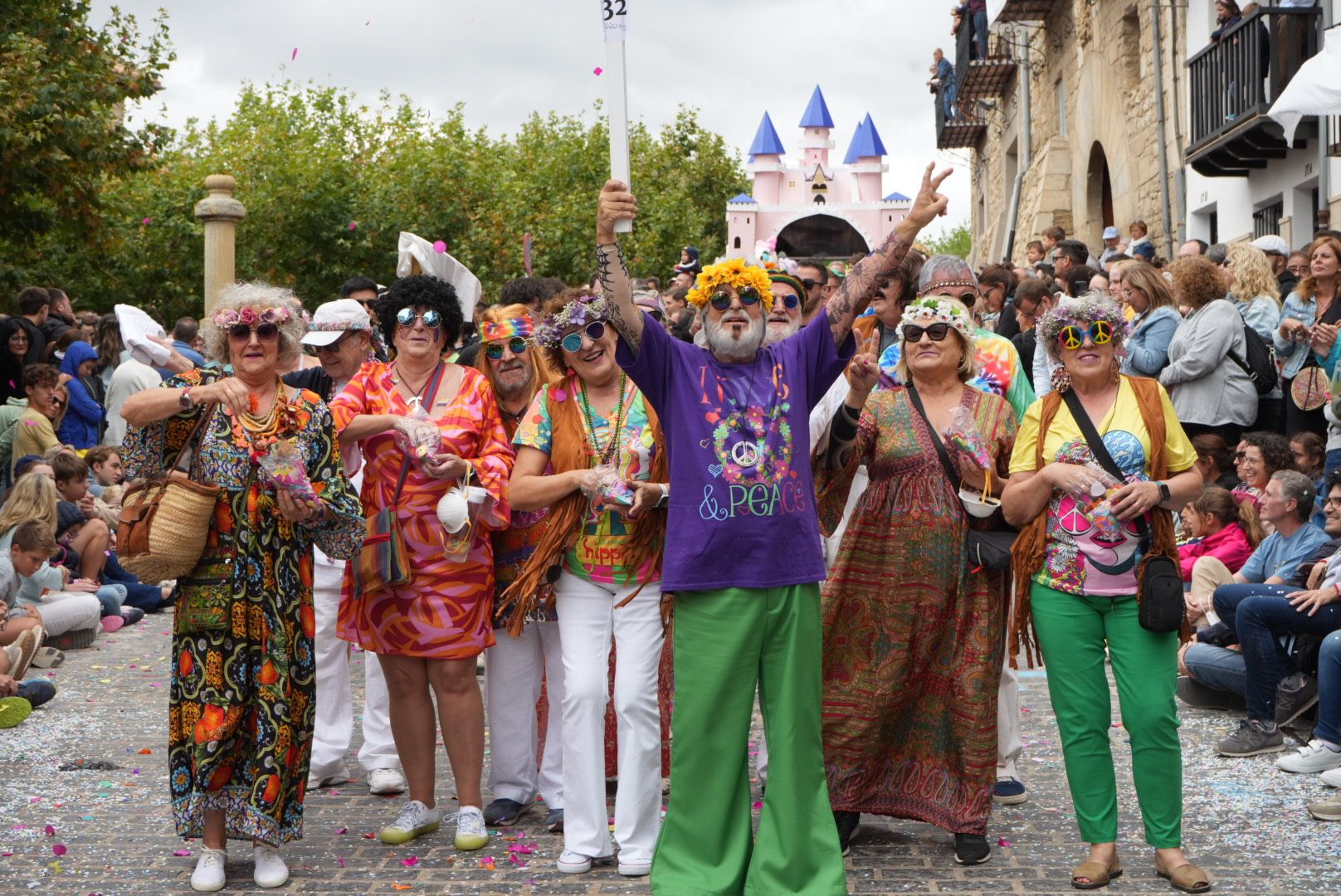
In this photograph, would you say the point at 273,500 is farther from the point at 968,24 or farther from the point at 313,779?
the point at 968,24

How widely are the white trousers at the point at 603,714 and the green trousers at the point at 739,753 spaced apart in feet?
1.55

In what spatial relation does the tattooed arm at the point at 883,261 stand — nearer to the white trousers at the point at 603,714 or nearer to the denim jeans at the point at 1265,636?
the white trousers at the point at 603,714

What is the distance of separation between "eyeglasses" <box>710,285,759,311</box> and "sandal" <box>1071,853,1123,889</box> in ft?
7.33

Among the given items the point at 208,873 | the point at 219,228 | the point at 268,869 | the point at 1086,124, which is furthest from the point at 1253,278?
the point at 1086,124

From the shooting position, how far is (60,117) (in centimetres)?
1593

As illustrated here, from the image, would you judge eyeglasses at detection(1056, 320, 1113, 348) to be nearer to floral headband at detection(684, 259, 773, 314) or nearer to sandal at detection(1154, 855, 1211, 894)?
floral headband at detection(684, 259, 773, 314)

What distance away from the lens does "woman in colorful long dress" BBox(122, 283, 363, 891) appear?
5375mm

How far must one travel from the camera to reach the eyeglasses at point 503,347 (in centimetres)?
648

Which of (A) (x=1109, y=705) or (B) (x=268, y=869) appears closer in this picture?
(A) (x=1109, y=705)

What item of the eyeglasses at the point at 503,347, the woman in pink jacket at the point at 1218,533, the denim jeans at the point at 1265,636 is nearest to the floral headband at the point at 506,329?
the eyeglasses at the point at 503,347

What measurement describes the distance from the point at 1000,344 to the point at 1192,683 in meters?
3.31

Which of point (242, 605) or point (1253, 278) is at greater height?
point (1253, 278)

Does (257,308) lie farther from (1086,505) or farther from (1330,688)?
(1330,688)

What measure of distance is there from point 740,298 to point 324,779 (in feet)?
10.5
